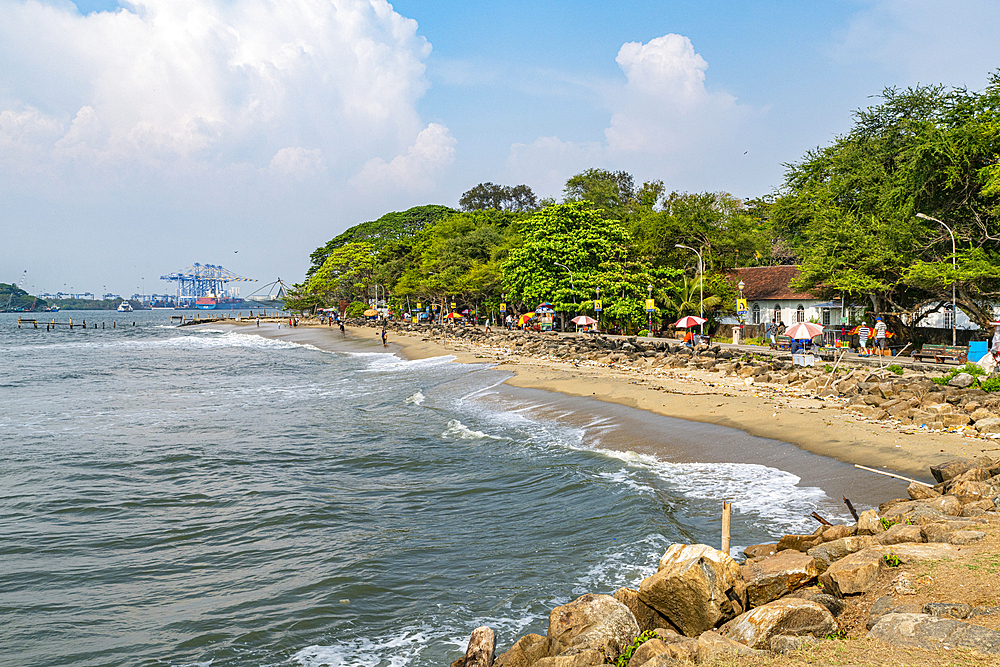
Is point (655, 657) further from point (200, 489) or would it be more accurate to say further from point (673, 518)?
point (200, 489)

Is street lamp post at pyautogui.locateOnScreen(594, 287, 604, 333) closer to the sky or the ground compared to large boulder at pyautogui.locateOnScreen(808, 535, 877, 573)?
closer to the sky

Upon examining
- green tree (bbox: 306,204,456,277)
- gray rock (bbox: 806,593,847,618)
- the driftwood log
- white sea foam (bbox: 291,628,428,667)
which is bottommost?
white sea foam (bbox: 291,628,428,667)

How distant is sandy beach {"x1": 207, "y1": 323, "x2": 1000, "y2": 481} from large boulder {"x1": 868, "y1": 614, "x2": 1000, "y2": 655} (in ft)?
28.9

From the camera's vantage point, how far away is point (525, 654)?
7000 millimetres

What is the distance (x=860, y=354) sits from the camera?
30.5 meters

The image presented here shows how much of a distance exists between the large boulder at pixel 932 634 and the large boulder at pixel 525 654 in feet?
10.8

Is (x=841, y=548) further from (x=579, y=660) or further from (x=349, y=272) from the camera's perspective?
(x=349, y=272)

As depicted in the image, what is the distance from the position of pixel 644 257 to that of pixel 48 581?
4844 centimetres

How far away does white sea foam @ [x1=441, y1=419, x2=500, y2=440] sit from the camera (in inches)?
800

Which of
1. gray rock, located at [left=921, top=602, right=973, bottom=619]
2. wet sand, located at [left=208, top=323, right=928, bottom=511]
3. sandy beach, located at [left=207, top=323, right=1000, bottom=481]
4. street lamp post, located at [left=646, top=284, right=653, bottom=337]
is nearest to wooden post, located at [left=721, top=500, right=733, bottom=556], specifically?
gray rock, located at [left=921, top=602, right=973, bottom=619]

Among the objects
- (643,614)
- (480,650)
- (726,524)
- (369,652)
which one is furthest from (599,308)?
(480,650)

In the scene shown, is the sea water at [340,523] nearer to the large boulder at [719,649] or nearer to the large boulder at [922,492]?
the large boulder at [922,492]

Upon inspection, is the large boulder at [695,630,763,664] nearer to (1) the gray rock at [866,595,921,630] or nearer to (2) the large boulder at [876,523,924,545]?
(1) the gray rock at [866,595,921,630]

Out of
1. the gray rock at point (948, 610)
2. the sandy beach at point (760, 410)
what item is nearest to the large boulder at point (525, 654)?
the gray rock at point (948, 610)
